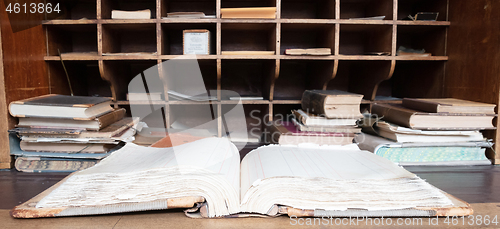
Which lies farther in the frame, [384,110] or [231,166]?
[384,110]

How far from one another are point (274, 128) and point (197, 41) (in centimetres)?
66

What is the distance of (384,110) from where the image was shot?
1.55m

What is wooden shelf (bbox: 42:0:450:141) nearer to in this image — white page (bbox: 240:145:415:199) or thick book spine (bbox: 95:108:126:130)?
thick book spine (bbox: 95:108:126:130)

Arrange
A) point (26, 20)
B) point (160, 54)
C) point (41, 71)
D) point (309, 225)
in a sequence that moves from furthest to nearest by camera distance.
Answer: point (160, 54) → point (41, 71) → point (26, 20) → point (309, 225)

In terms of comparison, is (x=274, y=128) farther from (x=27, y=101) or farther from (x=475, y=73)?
(x=27, y=101)

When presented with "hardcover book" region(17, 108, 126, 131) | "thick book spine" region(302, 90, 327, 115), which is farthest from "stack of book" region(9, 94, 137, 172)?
"thick book spine" region(302, 90, 327, 115)

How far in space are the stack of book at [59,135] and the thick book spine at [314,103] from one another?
3.11 ft

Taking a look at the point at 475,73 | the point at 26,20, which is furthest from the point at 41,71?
the point at 475,73

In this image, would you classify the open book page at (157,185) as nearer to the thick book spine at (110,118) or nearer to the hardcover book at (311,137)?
the thick book spine at (110,118)

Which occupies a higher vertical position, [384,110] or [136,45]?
[136,45]

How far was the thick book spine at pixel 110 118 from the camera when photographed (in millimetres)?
1215

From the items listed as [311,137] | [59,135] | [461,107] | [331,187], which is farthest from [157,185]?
[461,107]

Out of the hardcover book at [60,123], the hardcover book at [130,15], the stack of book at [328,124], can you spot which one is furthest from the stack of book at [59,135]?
the stack of book at [328,124]

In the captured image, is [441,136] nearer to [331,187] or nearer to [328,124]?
[328,124]
